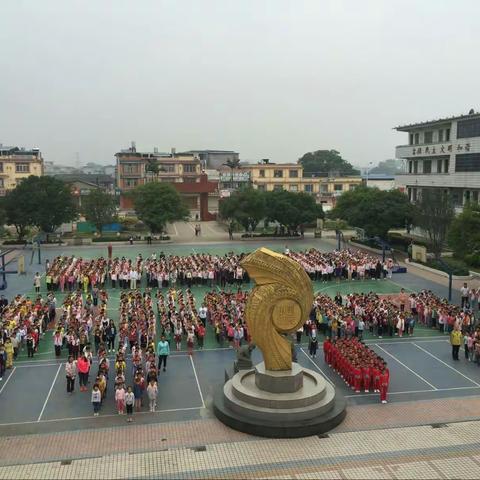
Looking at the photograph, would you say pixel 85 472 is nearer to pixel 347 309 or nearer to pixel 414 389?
pixel 414 389

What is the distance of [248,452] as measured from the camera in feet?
36.1

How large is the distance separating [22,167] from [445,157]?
172ft

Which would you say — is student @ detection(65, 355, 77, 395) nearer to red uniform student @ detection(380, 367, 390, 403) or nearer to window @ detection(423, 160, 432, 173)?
red uniform student @ detection(380, 367, 390, 403)

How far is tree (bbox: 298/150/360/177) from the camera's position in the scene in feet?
370

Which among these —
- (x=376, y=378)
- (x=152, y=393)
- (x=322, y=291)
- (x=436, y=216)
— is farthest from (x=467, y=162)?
(x=152, y=393)

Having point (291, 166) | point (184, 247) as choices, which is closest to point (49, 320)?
point (184, 247)

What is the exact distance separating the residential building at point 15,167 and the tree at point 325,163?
5753 centimetres

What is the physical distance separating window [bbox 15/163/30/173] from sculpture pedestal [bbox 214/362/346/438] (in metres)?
63.9

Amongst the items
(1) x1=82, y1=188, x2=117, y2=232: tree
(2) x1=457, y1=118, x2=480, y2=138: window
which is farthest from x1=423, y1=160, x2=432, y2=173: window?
(1) x1=82, y1=188, x2=117, y2=232: tree

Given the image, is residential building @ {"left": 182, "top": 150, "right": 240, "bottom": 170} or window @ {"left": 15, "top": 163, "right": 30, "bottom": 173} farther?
residential building @ {"left": 182, "top": 150, "right": 240, "bottom": 170}

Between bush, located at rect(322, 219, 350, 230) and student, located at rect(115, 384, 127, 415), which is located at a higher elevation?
bush, located at rect(322, 219, 350, 230)

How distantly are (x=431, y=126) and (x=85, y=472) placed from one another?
38.2m

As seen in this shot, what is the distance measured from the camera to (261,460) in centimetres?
1070

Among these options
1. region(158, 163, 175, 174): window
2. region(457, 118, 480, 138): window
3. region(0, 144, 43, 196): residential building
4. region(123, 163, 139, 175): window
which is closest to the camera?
region(457, 118, 480, 138): window
